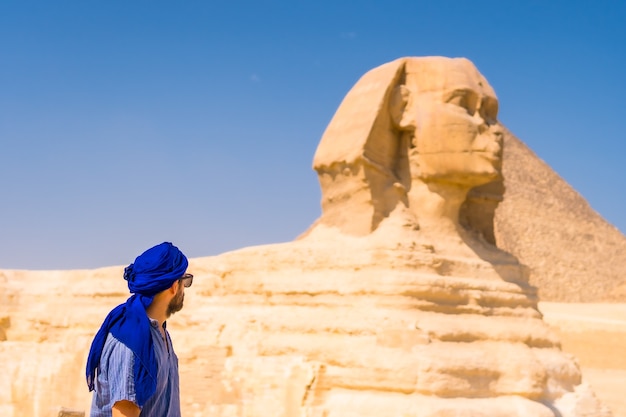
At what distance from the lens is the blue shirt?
325cm

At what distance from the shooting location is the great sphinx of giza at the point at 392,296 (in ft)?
24.2

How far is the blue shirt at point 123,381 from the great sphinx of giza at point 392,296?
390 centimetres

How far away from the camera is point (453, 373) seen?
7.25 metres

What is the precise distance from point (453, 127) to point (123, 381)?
18.4 ft

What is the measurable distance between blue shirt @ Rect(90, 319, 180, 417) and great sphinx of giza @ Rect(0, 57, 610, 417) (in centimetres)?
390

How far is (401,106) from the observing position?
28.5ft

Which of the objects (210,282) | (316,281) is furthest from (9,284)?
(316,281)

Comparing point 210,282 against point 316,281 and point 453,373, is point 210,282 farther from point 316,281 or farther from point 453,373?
point 453,373

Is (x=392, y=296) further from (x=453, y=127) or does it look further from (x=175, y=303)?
(x=175, y=303)

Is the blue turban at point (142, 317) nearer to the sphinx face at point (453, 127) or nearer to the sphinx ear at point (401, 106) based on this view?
the sphinx face at point (453, 127)

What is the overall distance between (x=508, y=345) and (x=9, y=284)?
6634 mm

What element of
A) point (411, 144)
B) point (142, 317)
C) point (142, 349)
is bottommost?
point (142, 349)

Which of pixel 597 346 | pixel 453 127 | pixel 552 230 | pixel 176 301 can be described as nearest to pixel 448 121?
pixel 453 127

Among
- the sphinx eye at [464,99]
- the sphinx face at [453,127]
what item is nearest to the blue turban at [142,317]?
the sphinx face at [453,127]
